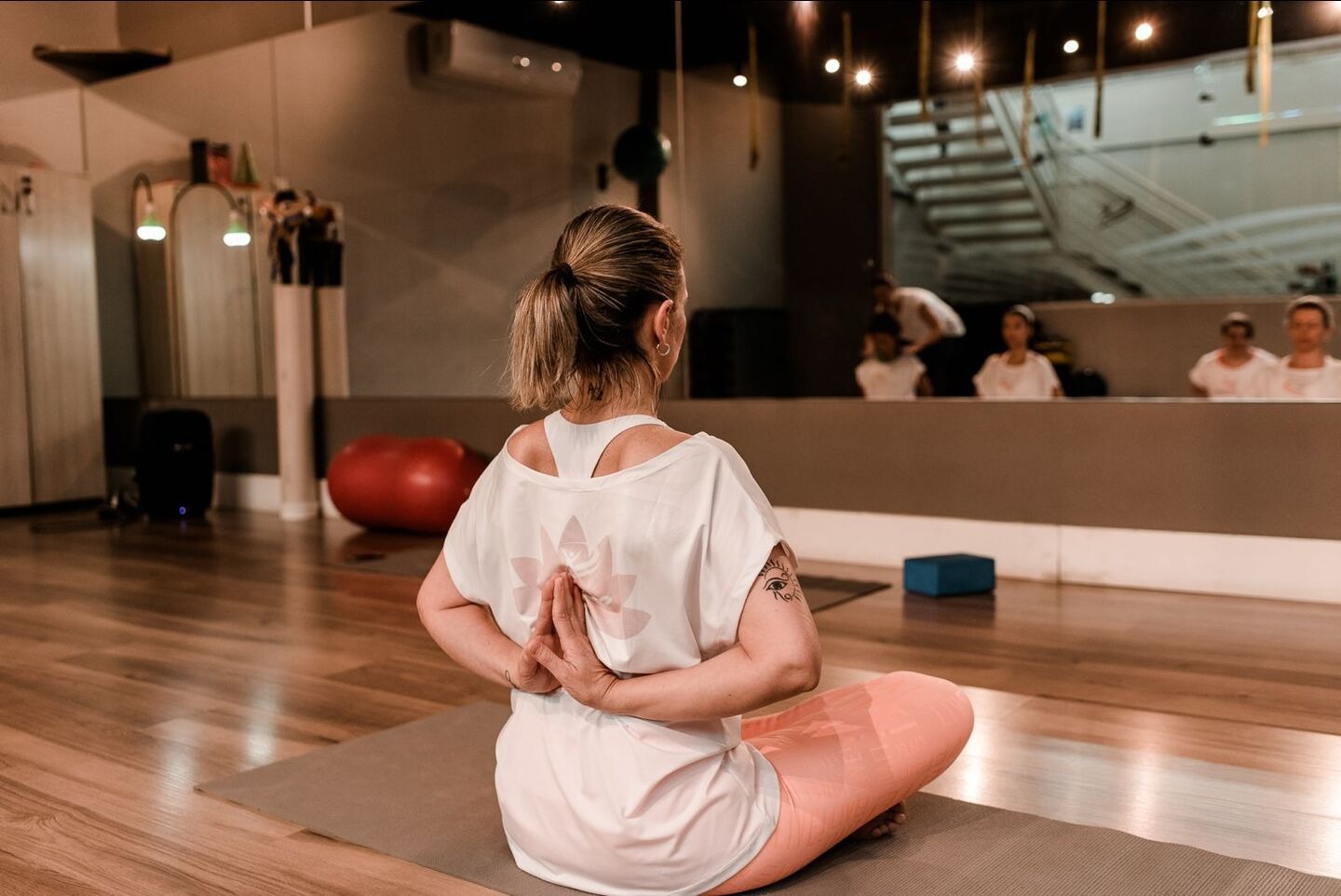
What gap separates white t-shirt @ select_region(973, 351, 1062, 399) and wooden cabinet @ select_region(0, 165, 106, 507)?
499cm

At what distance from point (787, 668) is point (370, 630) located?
2398mm

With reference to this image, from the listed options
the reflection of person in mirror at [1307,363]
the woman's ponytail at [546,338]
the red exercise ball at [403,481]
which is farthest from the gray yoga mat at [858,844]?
the reflection of person in mirror at [1307,363]

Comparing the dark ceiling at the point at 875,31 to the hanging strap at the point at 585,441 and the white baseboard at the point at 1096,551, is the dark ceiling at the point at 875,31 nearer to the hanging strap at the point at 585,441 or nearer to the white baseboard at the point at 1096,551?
the white baseboard at the point at 1096,551

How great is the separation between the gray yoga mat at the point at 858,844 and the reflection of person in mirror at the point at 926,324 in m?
4.77

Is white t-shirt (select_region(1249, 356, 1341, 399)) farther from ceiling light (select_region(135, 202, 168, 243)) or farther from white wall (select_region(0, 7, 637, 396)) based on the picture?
ceiling light (select_region(135, 202, 168, 243))

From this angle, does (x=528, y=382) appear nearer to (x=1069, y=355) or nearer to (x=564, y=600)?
(x=564, y=600)

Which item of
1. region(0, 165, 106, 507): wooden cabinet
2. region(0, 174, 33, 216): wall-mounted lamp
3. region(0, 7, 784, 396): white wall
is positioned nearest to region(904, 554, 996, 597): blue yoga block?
region(0, 7, 784, 396): white wall

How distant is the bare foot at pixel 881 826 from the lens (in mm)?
1847

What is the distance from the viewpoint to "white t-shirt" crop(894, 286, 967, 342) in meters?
6.73

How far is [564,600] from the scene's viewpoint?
1.45 metres

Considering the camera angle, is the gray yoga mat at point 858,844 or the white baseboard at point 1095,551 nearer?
the gray yoga mat at point 858,844

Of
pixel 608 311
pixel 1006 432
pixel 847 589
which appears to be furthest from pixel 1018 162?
pixel 608 311

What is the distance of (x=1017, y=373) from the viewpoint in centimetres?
622

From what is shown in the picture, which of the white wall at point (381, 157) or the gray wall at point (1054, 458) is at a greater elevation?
the white wall at point (381, 157)
